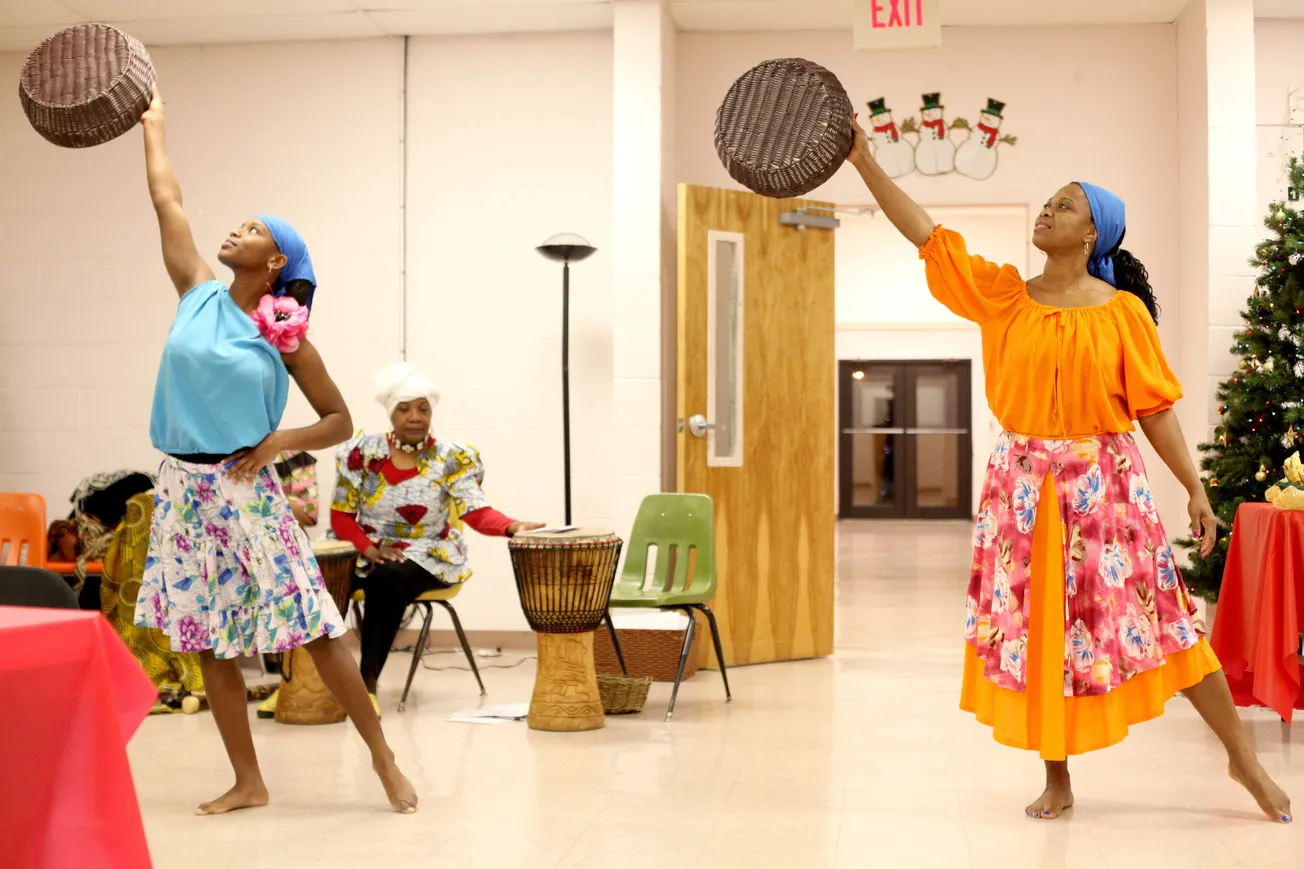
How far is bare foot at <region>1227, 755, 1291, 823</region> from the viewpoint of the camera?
11.4 ft

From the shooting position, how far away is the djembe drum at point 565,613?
471cm

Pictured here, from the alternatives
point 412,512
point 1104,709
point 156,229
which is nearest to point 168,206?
point 412,512

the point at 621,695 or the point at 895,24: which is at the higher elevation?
the point at 895,24

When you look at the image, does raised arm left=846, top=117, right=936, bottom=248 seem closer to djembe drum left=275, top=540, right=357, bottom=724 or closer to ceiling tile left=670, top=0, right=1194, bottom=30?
djembe drum left=275, top=540, right=357, bottom=724

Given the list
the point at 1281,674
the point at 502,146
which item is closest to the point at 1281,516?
the point at 1281,674

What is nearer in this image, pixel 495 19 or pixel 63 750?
pixel 63 750

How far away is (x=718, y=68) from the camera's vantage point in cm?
679

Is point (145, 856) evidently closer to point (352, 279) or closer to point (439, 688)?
point (439, 688)

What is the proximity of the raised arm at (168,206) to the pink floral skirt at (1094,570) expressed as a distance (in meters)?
2.08

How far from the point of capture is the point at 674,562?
219 inches

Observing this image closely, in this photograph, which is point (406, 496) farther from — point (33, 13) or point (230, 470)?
point (33, 13)

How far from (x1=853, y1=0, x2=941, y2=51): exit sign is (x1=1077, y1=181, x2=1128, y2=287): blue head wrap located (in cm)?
138

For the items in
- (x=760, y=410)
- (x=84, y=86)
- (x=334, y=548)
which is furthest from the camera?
(x=760, y=410)

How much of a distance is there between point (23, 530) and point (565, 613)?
2.36 m
